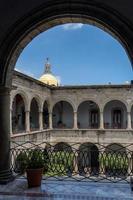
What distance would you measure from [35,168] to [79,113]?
69.2 feet

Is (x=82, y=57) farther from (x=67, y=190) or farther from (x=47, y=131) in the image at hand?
(x=67, y=190)

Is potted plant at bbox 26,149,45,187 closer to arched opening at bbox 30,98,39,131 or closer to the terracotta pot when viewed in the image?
the terracotta pot

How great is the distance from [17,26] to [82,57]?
16098 mm

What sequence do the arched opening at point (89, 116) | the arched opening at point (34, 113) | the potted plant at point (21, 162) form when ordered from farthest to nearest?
the arched opening at point (89, 116), the arched opening at point (34, 113), the potted plant at point (21, 162)

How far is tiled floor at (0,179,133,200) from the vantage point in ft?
17.5

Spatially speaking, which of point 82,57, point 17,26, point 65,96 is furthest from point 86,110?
point 17,26

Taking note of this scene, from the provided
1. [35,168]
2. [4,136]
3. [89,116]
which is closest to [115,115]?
[89,116]

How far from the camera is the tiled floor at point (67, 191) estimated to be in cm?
532

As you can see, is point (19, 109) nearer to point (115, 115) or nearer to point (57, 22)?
point (115, 115)

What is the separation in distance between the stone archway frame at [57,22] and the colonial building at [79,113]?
14229 mm

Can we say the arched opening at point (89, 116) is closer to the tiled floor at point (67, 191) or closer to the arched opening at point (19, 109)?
the arched opening at point (19, 109)

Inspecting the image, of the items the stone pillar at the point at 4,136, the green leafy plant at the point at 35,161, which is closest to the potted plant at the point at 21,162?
the green leafy plant at the point at 35,161

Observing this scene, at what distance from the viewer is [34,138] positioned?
20828mm

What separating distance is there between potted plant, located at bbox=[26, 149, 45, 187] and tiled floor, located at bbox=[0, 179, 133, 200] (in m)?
0.14
